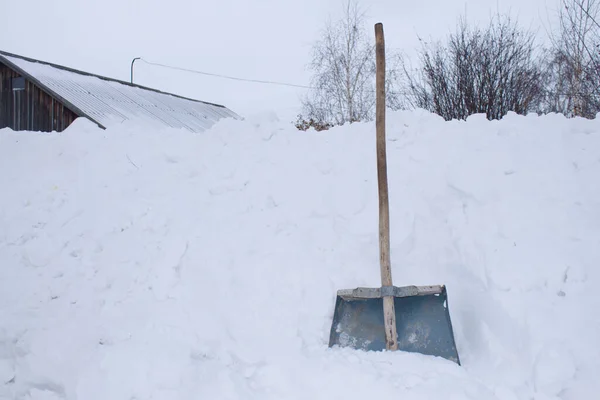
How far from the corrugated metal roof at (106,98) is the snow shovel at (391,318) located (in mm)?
9385

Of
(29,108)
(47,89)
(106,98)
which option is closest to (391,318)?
(47,89)

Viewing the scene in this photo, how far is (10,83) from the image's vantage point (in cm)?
1331

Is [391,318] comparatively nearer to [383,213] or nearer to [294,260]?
[383,213]

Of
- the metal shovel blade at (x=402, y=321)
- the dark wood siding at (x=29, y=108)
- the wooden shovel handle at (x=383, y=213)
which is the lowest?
the metal shovel blade at (x=402, y=321)

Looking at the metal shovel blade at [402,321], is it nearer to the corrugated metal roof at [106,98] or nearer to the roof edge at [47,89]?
the corrugated metal roof at [106,98]

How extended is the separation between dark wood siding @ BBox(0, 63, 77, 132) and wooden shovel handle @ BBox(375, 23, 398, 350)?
35.8 ft

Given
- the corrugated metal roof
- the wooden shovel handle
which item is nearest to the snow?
Result: the wooden shovel handle

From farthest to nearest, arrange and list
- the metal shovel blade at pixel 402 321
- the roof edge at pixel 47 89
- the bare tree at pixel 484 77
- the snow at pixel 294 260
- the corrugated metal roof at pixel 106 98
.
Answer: the corrugated metal roof at pixel 106 98 < the roof edge at pixel 47 89 < the bare tree at pixel 484 77 < the metal shovel blade at pixel 402 321 < the snow at pixel 294 260

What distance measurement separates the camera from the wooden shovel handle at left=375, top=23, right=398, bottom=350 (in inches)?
128

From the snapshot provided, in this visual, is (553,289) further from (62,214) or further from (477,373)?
(62,214)

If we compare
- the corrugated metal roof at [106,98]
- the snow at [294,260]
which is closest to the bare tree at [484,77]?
the snow at [294,260]

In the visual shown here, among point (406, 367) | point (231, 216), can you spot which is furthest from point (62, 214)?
point (406, 367)

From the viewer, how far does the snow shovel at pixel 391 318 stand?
10.5 ft

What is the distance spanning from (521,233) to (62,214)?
174 inches
